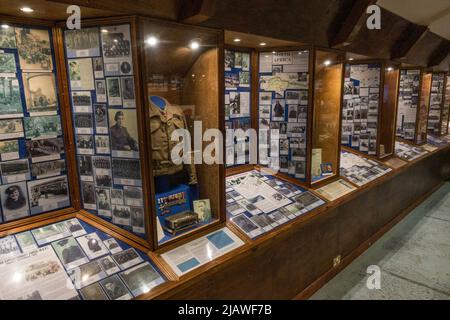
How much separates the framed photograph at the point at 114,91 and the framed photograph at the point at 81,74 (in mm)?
169

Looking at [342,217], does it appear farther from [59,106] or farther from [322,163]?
[59,106]

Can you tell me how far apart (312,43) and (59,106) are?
7.89ft

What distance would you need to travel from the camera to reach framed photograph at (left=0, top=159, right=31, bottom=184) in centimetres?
218

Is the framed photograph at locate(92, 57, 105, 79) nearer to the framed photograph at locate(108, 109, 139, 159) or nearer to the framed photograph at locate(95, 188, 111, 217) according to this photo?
the framed photograph at locate(108, 109, 139, 159)

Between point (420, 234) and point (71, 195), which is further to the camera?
point (420, 234)

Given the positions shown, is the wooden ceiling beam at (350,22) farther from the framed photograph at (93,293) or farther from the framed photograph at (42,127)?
the framed photograph at (93,293)

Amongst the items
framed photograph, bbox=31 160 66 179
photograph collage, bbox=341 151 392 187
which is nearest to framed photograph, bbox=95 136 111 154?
framed photograph, bbox=31 160 66 179

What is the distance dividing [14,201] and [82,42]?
3.94ft

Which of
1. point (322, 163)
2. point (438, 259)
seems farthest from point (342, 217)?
point (438, 259)

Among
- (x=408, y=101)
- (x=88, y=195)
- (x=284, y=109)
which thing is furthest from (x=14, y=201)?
(x=408, y=101)

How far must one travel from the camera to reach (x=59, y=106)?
2.35 metres

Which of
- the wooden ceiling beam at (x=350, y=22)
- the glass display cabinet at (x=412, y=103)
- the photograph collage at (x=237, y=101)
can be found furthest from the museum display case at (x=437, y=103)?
the photograph collage at (x=237, y=101)

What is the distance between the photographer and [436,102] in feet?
24.0

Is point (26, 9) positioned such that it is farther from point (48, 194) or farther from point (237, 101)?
point (237, 101)
